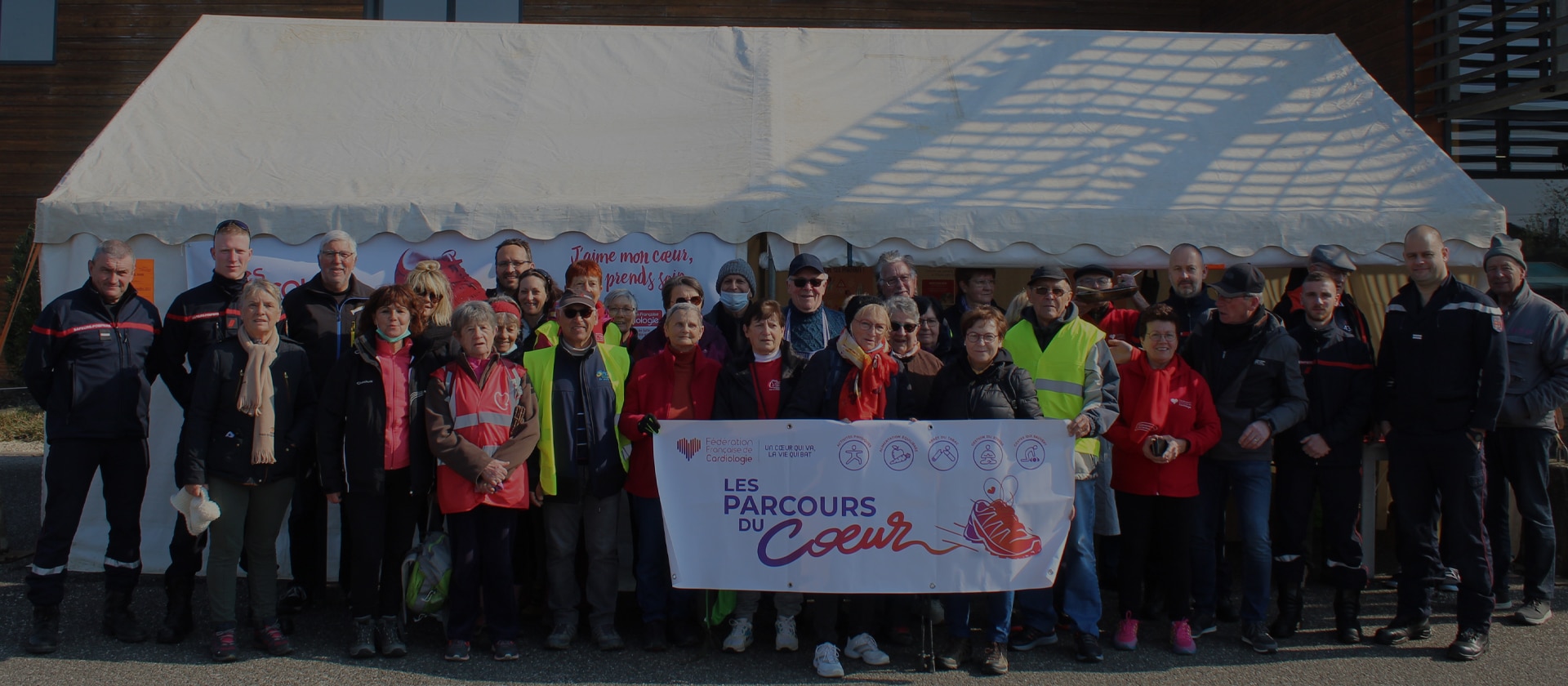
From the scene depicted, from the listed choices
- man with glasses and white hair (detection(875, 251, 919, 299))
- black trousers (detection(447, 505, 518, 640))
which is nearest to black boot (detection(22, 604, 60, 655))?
black trousers (detection(447, 505, 518, 640))

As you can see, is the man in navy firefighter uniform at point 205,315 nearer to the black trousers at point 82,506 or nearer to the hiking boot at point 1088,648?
the black trousers at point 82,506

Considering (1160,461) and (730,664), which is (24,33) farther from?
(1160,461)

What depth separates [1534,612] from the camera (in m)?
5.00

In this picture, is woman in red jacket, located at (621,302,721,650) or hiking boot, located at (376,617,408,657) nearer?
hiking boot, located at (376,617,408,657)

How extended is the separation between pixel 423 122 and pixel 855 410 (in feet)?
13.2

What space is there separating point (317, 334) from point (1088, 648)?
3.85 meters

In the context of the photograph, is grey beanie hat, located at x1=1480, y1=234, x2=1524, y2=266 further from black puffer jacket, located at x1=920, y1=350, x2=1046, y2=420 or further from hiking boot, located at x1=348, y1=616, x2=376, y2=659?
hiking boot, located at x1=348, y1=616, x2=376, y2=659

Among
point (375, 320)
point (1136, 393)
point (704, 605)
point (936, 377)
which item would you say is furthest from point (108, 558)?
point (1136, 393)

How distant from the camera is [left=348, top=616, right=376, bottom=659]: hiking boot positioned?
175 inches

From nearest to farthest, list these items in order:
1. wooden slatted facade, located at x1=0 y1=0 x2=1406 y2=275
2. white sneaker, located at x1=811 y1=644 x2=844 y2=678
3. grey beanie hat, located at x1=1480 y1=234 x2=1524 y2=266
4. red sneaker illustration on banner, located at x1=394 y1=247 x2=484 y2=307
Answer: white sneaker, located at x1=811 y1=644 x2=844 y2=678, grey beanie hat, located at x1=1480 y1=234 x2=1524 y2=266, red sneaker illustration on banner, located at x1=394 y1=247 x2=484 y2=307, wooden slatted facade, located at x1=0 y1=0 x2=1406 y2=275

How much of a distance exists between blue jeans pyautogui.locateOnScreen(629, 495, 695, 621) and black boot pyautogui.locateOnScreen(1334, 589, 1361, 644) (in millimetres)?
3042

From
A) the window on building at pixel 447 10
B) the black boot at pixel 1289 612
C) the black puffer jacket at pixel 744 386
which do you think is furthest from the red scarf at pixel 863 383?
the window on building at pixel 447 10

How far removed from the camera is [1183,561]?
4.51 metres

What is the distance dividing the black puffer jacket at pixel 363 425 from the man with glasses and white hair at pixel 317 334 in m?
0.52
